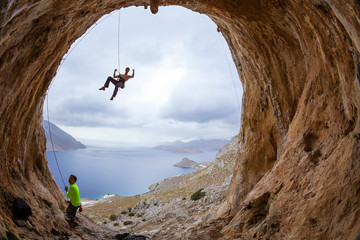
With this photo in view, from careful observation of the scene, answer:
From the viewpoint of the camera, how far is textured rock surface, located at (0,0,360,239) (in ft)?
19.5

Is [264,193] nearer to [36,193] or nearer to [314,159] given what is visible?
[314,159]

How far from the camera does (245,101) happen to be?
15586 millimetres

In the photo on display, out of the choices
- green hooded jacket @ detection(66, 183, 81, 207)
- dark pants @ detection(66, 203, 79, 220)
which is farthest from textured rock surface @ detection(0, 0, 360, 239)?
green hooded jacket @ detection(66, 183, 81, 207)

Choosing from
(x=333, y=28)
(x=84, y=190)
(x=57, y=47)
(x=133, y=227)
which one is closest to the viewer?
(x=333, y=28)

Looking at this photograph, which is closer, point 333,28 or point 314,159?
point 333,28

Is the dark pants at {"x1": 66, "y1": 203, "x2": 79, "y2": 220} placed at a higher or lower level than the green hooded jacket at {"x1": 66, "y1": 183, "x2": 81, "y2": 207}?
lower

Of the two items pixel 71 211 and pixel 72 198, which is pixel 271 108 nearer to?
pixel 72 198

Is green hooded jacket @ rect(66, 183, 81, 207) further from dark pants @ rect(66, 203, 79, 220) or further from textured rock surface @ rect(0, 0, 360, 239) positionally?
textured rock surface @ rect(0, 0, 360, 239)

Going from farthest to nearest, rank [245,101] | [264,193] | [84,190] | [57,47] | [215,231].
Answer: [84,190] < [245,101] < [215,231] < [57,47] < [264,193]

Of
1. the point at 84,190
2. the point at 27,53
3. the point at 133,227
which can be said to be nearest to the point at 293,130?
the point at 27,53

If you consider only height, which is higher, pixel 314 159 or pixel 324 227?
pixel 314 159

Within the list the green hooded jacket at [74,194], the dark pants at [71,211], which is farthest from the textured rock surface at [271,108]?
the green hooded jacket at [74,194]

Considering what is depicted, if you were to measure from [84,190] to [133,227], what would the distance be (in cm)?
6753

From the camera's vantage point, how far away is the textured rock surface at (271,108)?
5.96m
